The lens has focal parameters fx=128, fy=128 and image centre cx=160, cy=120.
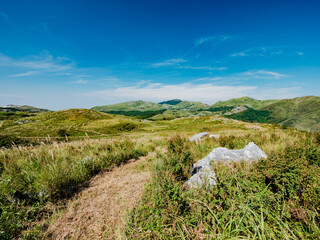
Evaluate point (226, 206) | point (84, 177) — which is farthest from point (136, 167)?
point (226, 206)

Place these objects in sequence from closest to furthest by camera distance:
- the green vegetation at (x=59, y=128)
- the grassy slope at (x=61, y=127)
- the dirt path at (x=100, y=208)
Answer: the dirt path at (x=100, y=208)
the green vegetation at (x=59, y=128)
the grassy slope at (x=61, y=127)

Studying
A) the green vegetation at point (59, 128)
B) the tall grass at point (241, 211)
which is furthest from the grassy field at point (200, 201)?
the green vegetation at point (59, 128)

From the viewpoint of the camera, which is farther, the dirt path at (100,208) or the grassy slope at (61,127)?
the grassy slope at (61,127)

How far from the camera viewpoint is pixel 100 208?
3.47m

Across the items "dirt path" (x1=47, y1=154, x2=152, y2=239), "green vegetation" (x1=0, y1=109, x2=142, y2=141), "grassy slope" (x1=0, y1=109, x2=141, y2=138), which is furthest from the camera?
"grassy slope" (x1=0, y1=109, x2=141, y2=138)

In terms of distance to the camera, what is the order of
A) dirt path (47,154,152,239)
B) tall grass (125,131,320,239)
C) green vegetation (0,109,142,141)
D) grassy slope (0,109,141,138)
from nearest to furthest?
tall grass (125,131,320,239)
dirt path (47,154,152,239)
green vegetation (0,109,142,141)
grassy slope (0,109,141,138)

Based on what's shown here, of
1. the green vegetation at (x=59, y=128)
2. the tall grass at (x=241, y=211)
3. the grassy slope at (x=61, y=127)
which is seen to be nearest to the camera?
the tall grass at (x=241, y=211)

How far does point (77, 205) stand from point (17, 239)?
3.96ft

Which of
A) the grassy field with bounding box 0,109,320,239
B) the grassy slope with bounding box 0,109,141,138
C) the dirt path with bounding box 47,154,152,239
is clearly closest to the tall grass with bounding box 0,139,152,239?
the grassy field with bounding box 0,109,320,239

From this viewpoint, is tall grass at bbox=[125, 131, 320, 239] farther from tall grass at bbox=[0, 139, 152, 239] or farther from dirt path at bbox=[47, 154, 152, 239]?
tall grass at bbox=[0, 139, 152, 239]

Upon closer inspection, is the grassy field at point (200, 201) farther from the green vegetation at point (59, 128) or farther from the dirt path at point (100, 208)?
the green vegetation at point (59, 128)

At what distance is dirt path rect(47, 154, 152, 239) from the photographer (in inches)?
107

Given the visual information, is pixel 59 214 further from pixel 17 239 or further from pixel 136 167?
pixel 136 167

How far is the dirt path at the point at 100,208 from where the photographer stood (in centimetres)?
273
